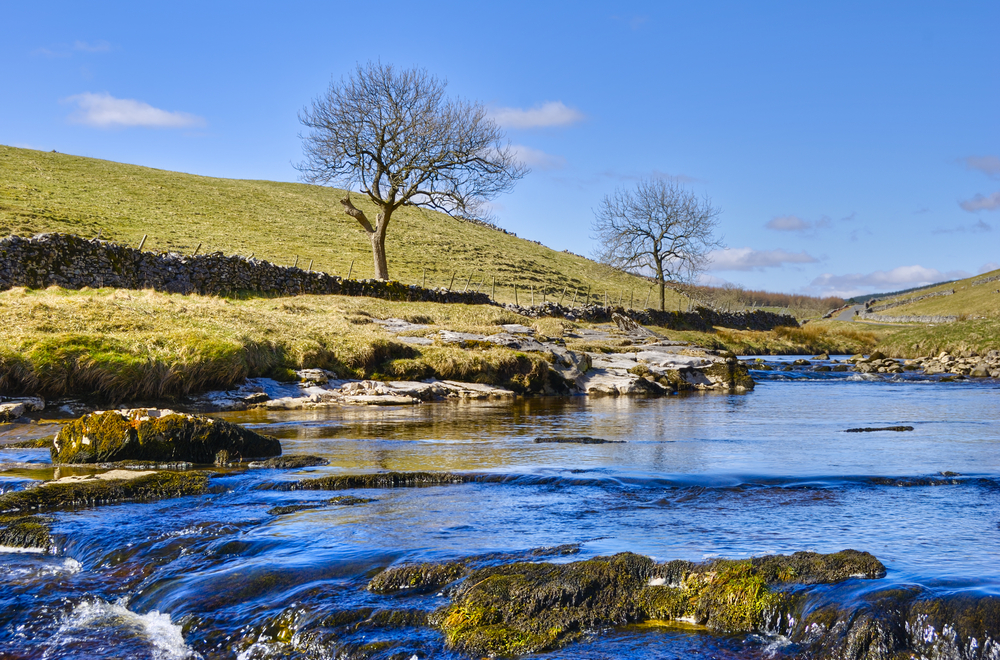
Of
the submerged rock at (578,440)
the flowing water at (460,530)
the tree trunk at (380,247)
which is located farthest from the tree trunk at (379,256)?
the submerged rock at (578,440)

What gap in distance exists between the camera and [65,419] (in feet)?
40.5

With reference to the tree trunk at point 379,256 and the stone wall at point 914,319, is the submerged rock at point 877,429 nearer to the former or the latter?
the tree trunk at point 379,256

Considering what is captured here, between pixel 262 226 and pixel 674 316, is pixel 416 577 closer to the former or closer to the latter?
pixel 674 316

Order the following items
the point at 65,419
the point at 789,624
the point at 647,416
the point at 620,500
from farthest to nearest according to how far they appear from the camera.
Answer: the point at 647,416, the point at 65,419, the point at 620,500, the point at 789,624

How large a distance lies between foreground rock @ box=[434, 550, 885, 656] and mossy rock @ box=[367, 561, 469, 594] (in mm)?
195

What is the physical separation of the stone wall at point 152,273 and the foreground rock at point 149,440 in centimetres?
A: 1930

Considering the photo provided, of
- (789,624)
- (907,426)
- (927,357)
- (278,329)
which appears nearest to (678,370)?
(907,426)

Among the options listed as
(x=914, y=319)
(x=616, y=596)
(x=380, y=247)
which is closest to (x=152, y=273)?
(x=380, y=247)

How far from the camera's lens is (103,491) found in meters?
6.98

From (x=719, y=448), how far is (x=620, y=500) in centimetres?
408

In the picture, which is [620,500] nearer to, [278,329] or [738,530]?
[738,530]

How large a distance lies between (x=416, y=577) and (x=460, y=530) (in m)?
1.17

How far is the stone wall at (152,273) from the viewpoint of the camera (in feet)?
83.0

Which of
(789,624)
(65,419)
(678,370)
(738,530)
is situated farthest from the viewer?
(678,370)
